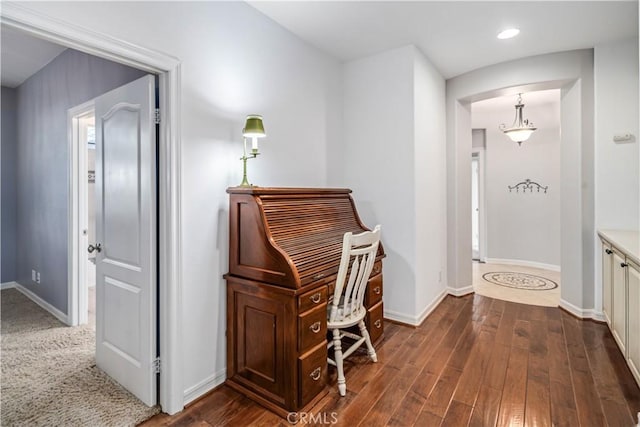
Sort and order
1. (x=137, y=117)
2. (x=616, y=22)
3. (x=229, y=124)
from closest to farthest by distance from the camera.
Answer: (x=137, y=117)
(x=229, y=124)
(x=616, y=22)

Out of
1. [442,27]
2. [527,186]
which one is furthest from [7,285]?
[527,186]

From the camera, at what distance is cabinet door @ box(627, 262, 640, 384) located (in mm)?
1943

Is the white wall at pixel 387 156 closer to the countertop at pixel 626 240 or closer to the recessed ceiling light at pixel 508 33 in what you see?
the recessed ceiling light at pixel 508 33

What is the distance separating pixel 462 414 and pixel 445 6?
277cm

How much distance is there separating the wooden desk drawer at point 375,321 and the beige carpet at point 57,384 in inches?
61.3

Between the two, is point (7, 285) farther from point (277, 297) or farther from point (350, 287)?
point (350, 287)

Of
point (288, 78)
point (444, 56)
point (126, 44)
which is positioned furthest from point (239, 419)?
point (444, 56)

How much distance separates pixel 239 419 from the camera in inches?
70.9

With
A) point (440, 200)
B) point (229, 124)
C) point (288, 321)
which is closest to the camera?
point (288, 321)

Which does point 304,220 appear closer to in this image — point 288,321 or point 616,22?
point 288,321

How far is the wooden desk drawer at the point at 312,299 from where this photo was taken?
5.92 feet

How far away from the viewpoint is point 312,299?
189 centimetres

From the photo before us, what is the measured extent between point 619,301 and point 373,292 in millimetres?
1808

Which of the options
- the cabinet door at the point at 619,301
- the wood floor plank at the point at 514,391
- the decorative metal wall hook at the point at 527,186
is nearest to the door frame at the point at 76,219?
the wood floor plank at the point at 514,391
